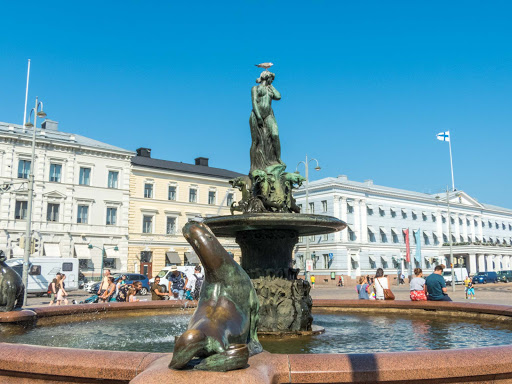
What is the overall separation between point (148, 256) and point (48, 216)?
33.5ft

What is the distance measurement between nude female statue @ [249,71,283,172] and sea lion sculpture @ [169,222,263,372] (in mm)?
→ 4638

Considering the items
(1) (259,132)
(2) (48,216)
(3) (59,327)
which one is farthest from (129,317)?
(2) (48,216)

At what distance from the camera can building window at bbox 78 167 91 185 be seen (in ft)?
152

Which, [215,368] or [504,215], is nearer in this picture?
[215,368]

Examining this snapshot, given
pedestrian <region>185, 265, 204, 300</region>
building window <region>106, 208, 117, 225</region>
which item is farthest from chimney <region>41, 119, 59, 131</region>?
pedestrian <region>185, 265, 204, 300</region>

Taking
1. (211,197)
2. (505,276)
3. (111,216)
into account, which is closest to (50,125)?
(111,216)

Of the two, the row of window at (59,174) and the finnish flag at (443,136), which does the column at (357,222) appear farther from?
the row of window at (59,174)

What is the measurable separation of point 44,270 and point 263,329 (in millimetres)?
28052

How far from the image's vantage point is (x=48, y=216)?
144ft

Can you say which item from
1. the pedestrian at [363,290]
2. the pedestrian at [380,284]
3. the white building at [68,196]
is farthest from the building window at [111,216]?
the pedestrian at [380,284]

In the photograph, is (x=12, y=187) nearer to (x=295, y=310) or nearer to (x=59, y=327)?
(x=59, y=327)

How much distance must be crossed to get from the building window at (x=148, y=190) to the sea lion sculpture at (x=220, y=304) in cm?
4701

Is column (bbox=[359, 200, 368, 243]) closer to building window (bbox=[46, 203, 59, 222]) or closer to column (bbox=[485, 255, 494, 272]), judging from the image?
column (bbox=[485, 255, 494, 272])

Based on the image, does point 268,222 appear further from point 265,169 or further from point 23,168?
point 23,168
